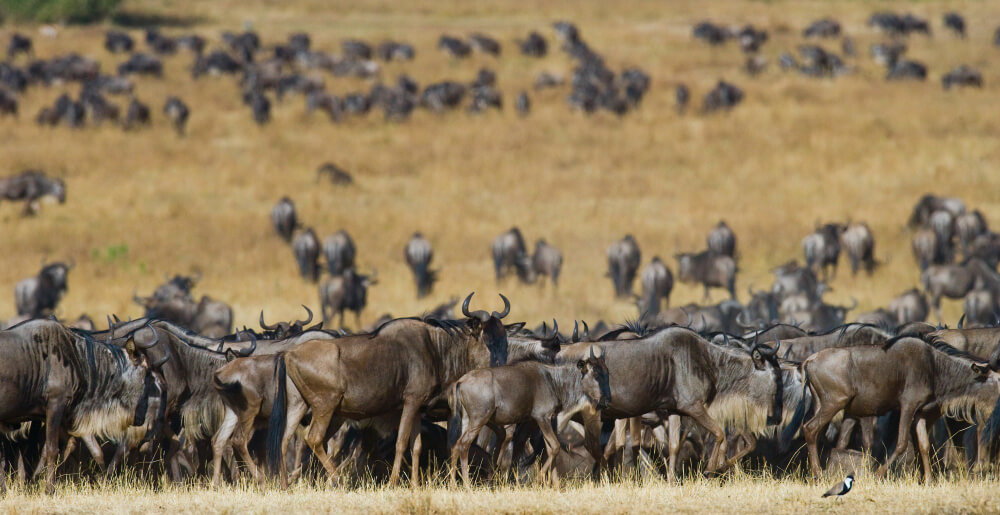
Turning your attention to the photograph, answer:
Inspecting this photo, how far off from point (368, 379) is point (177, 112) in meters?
32.3

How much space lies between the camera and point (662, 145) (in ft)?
128

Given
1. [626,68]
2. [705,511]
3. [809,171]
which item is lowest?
[705,511]

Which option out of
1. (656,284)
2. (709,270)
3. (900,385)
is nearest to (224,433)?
(900,385)

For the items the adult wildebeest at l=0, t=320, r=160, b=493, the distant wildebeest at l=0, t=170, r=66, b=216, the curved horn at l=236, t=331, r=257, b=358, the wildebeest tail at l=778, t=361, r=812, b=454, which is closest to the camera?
the adult wildebeest at l=0, t=320, r=160, b=493

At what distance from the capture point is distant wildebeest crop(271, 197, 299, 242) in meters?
30.1

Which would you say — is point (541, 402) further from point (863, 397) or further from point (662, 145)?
point (662, 145)

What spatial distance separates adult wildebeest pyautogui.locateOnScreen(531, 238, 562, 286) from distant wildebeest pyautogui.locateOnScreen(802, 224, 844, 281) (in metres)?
6.32

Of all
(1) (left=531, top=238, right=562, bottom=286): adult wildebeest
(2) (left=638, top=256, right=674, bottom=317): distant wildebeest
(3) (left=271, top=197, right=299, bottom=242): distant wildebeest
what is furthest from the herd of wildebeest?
(3) (left=271, top=197, right=299, bottom=242): distant wildebeest

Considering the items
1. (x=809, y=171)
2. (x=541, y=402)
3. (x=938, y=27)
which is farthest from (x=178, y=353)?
(x=938, y=27)

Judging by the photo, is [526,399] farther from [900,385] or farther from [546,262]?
[546,262]

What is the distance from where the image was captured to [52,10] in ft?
213

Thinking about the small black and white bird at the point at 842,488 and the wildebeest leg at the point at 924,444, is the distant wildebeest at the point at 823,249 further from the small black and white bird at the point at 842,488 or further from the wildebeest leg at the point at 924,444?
the small black and white bird at the point at 842,488

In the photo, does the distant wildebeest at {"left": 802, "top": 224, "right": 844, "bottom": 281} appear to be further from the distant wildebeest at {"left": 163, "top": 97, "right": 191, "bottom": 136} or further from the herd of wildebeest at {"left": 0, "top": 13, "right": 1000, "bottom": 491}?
the distant wildebeest at {"left": 163, "top": 97, "right": 191, "bottom": 136}

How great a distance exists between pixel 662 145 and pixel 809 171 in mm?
5589
